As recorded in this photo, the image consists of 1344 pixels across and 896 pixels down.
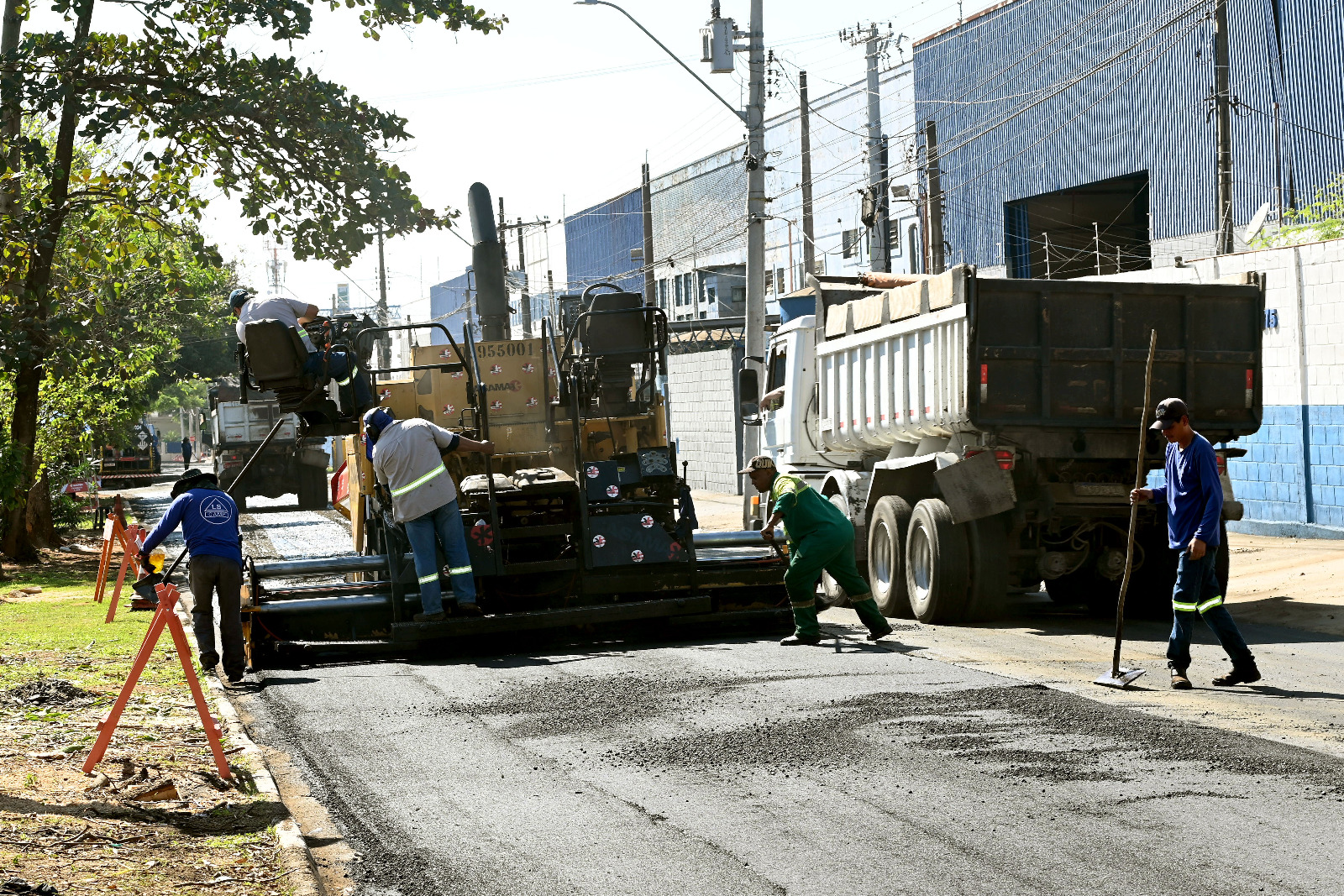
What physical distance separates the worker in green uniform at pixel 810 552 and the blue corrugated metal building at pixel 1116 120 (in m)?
19.9

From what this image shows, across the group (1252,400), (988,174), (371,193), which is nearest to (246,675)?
(371,193)

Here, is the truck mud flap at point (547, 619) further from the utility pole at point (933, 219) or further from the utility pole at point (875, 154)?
the utility pole at point (875, 154)

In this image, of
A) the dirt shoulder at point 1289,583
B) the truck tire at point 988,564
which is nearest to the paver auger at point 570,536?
the truck tire at point 988,564

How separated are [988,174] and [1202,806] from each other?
119 feet

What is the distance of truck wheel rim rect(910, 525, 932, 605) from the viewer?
1260 centimetres

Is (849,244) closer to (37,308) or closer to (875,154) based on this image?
(875,154)

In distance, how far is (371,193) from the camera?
1448 cm

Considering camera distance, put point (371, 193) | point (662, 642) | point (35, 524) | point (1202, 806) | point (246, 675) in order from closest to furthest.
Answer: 1. point (1202, 806)
2. point (246, 675)
3. point (662, 642)
4. point (371, 193)
5. point (35, 524)

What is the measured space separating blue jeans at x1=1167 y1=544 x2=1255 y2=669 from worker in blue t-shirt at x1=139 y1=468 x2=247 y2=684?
6.18 metres

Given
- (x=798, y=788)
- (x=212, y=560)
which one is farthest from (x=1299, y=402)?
(x=798, y=788)

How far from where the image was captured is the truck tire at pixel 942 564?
12.4 m

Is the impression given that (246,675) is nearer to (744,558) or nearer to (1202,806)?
(744,558)

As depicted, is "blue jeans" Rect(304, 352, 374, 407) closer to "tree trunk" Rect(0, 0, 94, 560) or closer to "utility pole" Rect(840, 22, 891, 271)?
"tree trunk" Rect(0, 0, 94, 560)

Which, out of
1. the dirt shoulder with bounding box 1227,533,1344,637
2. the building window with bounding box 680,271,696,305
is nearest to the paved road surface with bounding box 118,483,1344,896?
the dirt shoulder with bounding box 1227,533,1344,637
